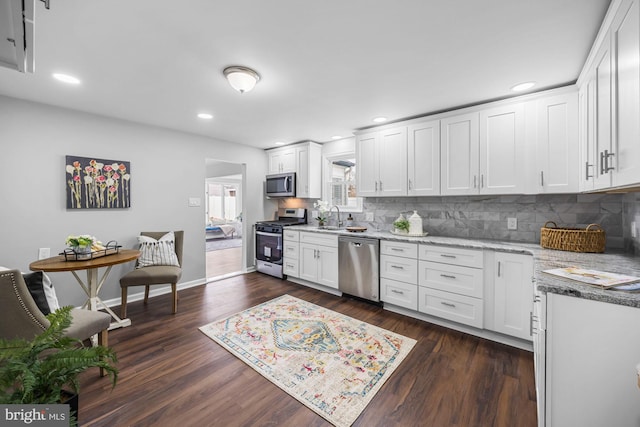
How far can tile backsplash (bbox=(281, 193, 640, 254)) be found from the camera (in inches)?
93.4

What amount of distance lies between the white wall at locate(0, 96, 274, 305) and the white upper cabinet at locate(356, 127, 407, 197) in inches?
93.8

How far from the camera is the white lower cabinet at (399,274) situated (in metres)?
2.98

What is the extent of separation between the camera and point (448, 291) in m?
2.74

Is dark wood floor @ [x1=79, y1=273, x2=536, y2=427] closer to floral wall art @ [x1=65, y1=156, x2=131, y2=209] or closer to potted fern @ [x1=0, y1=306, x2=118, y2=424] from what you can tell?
potted fern @ [x1=0, y1=306, x2=118, y2=424]

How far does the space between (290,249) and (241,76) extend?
9.27 ft

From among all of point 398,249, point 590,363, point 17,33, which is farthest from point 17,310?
point 398,249

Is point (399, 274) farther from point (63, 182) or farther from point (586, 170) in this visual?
point (63, 182)

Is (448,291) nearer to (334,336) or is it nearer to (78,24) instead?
(334,336)

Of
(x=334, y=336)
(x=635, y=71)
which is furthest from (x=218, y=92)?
(x=635, y=71)

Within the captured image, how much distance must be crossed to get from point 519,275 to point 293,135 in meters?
3.40

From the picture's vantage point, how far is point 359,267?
11.3 ft

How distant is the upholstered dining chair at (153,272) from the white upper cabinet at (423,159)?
307 centimetres

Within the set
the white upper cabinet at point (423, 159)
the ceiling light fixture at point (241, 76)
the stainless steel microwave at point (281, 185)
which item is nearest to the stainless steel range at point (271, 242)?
the stainless steel microwave at point (281, 185)

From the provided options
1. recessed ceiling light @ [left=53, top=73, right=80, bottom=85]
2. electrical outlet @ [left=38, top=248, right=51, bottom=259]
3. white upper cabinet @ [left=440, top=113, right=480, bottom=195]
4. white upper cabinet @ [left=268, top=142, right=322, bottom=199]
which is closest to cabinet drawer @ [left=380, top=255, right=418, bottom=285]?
white upper cabinet @ [left=440, top=113, right=480, bottom=195]
